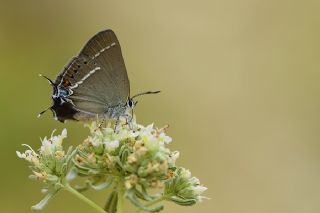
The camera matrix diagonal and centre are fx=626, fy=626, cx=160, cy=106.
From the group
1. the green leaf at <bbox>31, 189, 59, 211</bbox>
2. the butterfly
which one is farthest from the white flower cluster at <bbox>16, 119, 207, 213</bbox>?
the butterfly

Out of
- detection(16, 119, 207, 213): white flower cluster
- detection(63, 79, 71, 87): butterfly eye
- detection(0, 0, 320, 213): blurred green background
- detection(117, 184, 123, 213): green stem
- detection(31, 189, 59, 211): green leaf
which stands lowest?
detection(31, 189, 59, 211): green leaf

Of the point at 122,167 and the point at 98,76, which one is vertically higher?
the point at 98,76

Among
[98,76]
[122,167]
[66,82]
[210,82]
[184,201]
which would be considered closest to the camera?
[122,167]

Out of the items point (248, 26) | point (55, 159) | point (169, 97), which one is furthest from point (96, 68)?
point (248, 26)

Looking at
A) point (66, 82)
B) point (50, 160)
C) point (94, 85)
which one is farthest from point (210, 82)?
point (50, 160)

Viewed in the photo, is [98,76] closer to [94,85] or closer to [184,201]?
[94,85]

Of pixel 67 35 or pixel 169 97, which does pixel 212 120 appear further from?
pixel 67 35

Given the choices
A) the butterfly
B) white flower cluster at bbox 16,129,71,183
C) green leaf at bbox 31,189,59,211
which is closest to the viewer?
green leaf at bbox 31,189,59,211

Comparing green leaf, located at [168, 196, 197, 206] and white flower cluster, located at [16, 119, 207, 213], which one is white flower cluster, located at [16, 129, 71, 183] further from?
green leaf, located at [168, 196, 197, 206]
